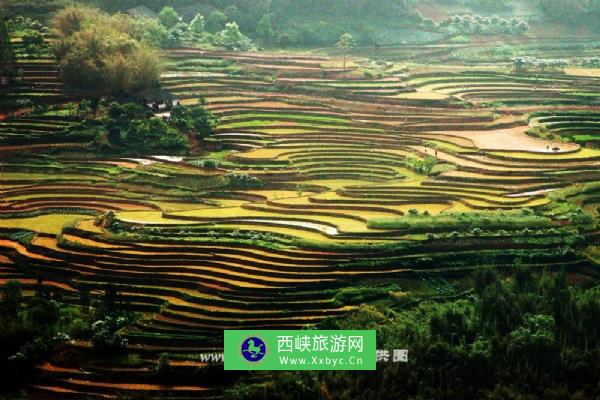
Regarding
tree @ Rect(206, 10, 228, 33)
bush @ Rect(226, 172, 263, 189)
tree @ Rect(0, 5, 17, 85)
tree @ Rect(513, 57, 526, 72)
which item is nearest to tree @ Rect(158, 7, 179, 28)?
tree @ Rect(206, 10, 228, 33)

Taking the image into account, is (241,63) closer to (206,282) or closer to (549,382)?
(206,282)

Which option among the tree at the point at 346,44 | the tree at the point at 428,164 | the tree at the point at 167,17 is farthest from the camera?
the tree at the point at 346,44

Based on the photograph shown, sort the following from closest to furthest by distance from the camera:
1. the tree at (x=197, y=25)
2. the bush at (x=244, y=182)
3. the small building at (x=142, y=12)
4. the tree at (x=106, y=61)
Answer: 1. the bush at (x=244, y=182)
2. the tree at (x=106, y=61)
3. the tree at (x=197, y=25)
4. the small building at (x=142, y=12)

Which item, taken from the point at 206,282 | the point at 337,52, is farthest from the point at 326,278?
the point at 337,52

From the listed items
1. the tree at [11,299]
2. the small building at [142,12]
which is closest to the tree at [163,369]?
the tree at [11,299]

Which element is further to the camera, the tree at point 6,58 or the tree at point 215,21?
the tree at point 215,21

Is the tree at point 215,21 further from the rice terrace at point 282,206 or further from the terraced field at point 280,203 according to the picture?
the terraced field at point 280,203

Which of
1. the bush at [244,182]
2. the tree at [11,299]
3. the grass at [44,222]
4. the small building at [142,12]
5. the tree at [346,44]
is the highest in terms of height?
the small building at [142,12]

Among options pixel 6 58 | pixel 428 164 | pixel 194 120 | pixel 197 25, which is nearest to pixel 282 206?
pixel 428 164
